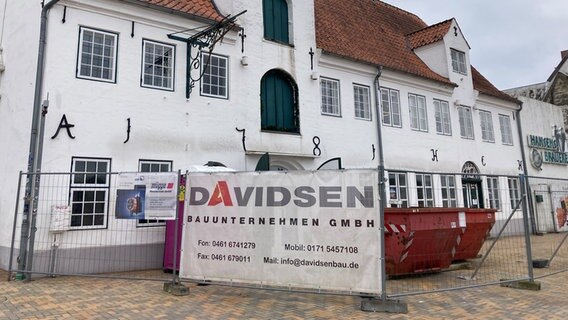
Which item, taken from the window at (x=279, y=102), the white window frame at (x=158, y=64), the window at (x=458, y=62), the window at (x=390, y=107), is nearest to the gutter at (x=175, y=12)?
the white window frame at (x=158, y=64)

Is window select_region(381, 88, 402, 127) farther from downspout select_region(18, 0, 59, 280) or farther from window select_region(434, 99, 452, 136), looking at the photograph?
downspout select_region(18, 0, 59, 280)

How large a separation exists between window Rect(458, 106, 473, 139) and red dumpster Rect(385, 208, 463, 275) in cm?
1138

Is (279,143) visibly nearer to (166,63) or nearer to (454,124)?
(166,63)

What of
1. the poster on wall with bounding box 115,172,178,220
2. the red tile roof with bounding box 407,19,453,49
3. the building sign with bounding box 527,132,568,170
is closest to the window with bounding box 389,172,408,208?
the red tile roof with bounding box 407,19,453,49

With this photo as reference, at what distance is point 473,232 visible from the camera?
1048 cm

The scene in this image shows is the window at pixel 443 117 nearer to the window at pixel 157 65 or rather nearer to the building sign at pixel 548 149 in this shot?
the building sign at pixel 548 149

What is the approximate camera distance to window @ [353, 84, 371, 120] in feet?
51.4

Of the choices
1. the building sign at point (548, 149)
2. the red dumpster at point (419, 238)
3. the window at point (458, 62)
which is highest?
the window at point (458, 62)

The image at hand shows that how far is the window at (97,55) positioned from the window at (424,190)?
12.4 m

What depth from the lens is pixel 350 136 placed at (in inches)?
593

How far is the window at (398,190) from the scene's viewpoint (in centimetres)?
1539

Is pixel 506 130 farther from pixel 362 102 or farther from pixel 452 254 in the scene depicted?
pixel 452 254

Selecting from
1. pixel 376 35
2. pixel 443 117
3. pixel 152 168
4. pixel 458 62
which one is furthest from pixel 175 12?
pixel 458 62

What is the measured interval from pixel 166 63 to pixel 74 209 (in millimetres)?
4614
